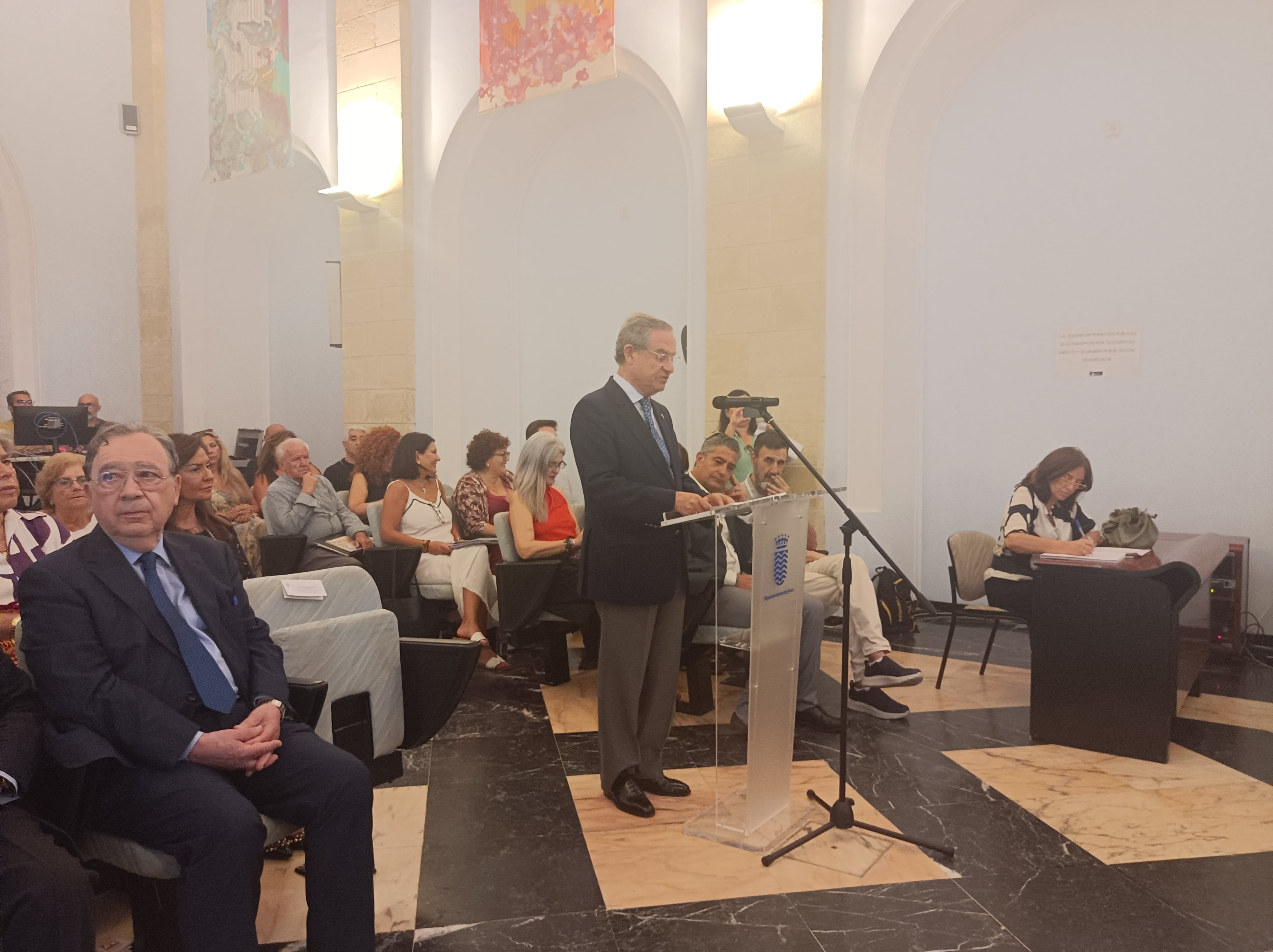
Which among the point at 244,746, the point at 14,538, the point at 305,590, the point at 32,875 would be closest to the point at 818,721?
the point at 305,590

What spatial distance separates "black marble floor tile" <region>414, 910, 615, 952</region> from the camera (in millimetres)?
2354

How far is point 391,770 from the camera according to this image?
2652 millimetres

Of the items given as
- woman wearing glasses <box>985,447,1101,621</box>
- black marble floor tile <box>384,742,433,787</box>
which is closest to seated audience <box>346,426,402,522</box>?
black marble floor tile <box>384,742,433,787</box>

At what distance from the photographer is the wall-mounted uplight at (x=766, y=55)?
579 cm

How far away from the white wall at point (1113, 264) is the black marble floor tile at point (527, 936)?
450 centimetres

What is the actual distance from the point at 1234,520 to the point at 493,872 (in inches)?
185

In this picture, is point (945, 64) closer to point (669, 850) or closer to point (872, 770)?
point (872, 770)

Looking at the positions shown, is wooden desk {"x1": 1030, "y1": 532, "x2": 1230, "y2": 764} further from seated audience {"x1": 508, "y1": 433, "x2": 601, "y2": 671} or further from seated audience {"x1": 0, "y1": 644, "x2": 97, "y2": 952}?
seated audience {"x1": 0, "y1": 644, "x2": 97, "y2": 952}

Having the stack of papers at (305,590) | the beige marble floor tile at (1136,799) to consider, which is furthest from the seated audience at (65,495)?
the beige marble floor tile at (1136,799)

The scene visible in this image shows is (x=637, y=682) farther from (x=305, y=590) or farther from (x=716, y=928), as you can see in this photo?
(x=305, y=590)

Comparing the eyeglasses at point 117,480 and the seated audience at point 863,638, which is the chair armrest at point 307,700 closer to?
the eyeglasses at point 117,480

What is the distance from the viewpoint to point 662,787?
3287 mm

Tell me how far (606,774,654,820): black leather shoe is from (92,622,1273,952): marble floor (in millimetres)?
39

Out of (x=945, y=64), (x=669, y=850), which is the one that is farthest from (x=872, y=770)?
(x=945, y=64)
